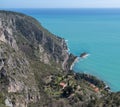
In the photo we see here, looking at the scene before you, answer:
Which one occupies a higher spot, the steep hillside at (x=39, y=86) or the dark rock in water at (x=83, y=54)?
the steep hillside at (x=39, y=86)

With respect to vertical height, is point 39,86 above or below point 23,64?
below

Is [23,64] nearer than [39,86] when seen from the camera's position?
No

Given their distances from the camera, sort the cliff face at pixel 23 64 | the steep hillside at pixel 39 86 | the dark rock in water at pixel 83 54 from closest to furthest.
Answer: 1. the steep hillside at pixel 39 86
2. the cliff face at pixel 23 64
3. the dark rock in water at pixel 83 54

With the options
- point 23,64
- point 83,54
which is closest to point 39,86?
point 23,64

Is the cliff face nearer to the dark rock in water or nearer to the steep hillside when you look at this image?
the steep hillside

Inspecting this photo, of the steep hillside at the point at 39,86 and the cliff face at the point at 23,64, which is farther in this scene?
the cliff face at the point at 23,64

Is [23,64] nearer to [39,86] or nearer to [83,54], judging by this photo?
[39,86]

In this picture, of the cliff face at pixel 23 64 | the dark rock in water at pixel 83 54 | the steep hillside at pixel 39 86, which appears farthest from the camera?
the dark rock in water at pixel 83 54

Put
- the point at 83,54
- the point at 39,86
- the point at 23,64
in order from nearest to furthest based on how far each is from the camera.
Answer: the point at 39,86
the point at 23,64
the point at 83,54

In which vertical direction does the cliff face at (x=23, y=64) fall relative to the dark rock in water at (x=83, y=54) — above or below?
above

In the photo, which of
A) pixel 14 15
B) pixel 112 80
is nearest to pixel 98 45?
pixel 14 15

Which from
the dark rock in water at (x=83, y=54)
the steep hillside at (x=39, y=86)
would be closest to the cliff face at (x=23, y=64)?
the steep hillside at (x=39, y=86)

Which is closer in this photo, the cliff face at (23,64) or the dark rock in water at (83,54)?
the cliff face at (23,64)

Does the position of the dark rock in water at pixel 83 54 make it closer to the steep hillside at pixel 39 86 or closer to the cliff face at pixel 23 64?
the cliff face at pixel 23 64
